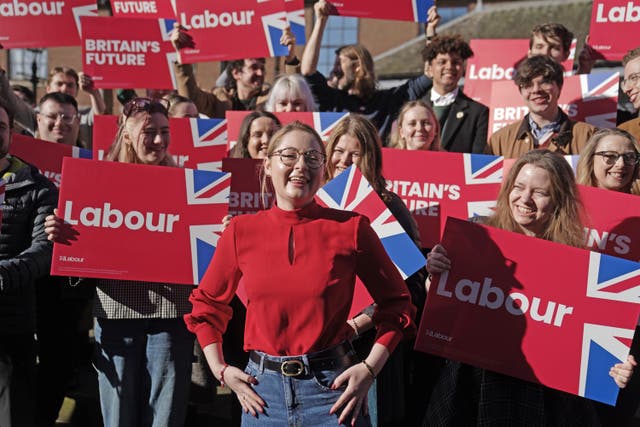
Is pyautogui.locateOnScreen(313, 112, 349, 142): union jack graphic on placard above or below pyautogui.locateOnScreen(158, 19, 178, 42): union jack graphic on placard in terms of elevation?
below

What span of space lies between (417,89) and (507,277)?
10.7ft

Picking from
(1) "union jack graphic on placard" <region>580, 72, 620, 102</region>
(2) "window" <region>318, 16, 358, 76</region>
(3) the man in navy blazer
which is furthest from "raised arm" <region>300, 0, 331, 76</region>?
(2) "window" <region>318, 16, 358, 76</region>

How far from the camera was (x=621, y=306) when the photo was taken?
347 centimetres

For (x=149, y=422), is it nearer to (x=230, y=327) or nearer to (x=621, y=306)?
(x=230, y=327)

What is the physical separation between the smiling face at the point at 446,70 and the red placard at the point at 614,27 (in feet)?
3.74

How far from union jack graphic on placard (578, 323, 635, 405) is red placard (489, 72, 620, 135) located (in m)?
2.97

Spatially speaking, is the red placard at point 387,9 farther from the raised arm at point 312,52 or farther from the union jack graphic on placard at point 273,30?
the union jack graphic on placard at point 273,30

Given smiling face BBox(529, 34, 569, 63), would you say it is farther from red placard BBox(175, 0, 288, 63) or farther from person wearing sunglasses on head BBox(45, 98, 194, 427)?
person wearing sunglasses on head BBox(45, 98, 194, 427)

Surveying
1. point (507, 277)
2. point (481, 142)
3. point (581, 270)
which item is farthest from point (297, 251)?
point (481, 142)

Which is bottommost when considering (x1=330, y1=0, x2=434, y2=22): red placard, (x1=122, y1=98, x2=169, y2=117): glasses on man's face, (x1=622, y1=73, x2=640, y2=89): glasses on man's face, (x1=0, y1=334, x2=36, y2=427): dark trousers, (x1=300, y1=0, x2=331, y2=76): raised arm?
(x1=0, y1=334, x2=36, y2=427): dark trousers

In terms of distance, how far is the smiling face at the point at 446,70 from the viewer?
6.32m

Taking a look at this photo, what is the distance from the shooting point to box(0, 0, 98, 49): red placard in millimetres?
7430

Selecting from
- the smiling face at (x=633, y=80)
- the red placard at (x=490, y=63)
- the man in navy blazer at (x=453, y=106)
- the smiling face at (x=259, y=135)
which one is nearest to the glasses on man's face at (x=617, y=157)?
the smiling face at (x=633, y=80)

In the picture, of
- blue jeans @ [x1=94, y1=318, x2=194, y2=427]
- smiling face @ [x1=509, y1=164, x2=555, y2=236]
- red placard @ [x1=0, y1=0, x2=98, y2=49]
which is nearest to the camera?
smiling face @ [x1=509, y1=164, x2=555, y2=236]
